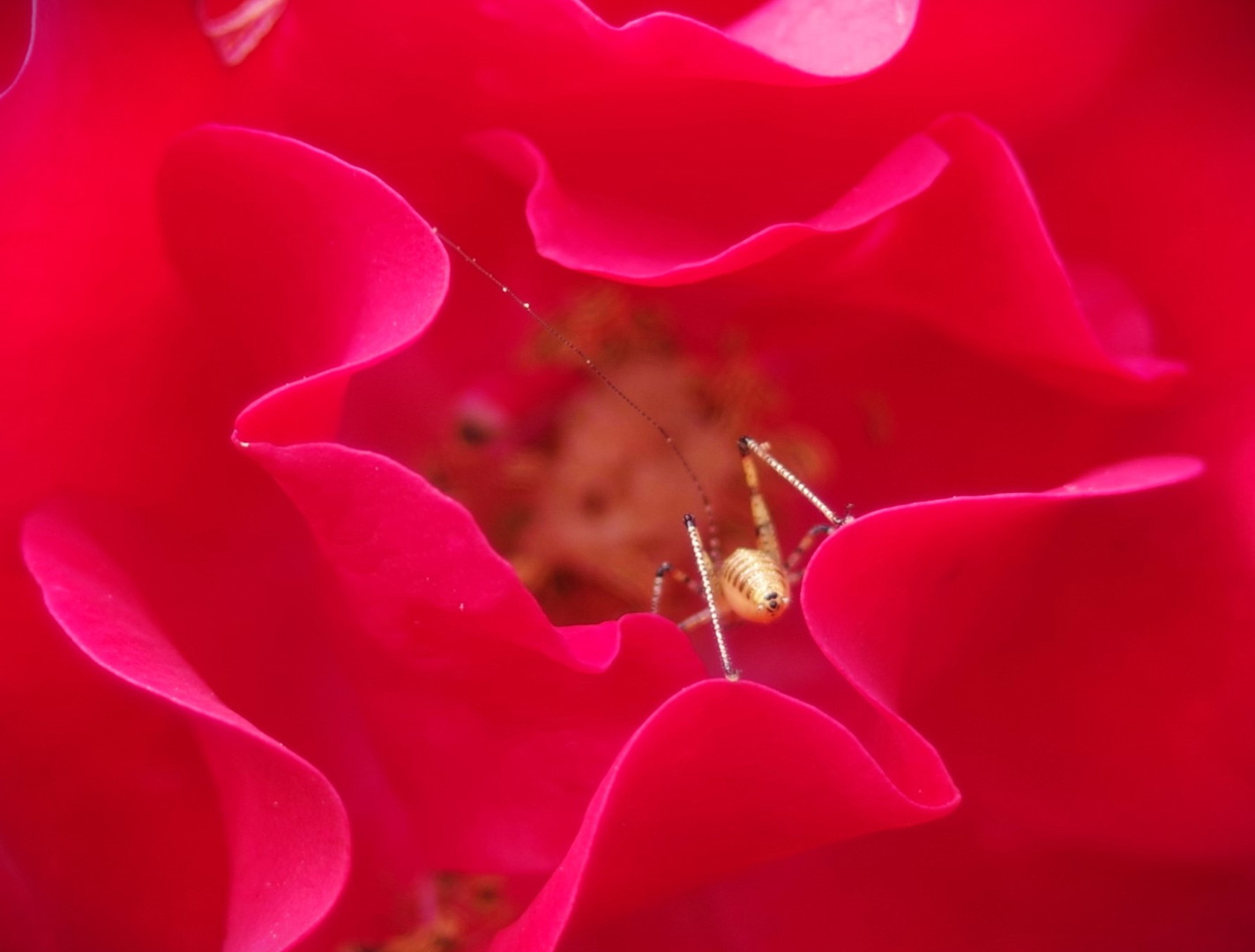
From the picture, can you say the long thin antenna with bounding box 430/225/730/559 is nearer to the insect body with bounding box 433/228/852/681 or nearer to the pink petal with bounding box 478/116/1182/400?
the insect body with bounding box 433/228/852/681

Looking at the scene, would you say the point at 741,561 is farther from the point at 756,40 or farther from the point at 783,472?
the point at 756,40

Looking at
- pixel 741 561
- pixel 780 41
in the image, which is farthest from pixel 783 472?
pixel 780 41

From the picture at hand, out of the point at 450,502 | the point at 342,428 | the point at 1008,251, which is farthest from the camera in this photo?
the point at 342,428

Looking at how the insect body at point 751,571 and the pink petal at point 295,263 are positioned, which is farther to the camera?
the insect body at point 751,571

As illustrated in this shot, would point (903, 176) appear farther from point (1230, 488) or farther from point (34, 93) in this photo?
point (34, 93)

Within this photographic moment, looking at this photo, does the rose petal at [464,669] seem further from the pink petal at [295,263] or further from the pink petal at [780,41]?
the pink petal at [780,41]

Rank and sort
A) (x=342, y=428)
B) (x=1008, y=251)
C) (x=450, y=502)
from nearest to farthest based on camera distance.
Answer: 1. (x=450, y=502)
2. (x=1008, y=251)
3. (x=342, y=428)

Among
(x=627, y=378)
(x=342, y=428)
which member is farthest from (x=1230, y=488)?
(x=342, y=428)

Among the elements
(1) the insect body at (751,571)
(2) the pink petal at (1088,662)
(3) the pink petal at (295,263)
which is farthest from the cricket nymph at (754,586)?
(3) the pink petal at (295,263)
